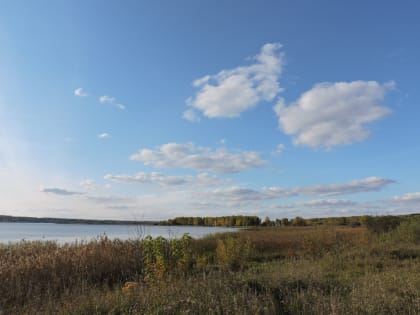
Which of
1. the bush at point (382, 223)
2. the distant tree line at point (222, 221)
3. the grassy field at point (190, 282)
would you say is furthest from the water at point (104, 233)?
the distant tree line at point (222, 221)

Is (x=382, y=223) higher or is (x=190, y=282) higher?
(x=382, y=223)

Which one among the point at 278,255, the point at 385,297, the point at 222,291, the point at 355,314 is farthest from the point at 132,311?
the point at 278,255

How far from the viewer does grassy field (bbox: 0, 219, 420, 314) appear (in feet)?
16.8

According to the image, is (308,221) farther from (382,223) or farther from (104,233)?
(104,233)

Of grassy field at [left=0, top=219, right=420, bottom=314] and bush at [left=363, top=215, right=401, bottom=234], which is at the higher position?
bush at [left=363, top=215, right=401, bottom=234]

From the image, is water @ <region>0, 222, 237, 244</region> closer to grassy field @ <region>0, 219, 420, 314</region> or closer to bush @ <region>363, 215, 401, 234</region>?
grassy field @ <region>0, 219, 420, 314</region>

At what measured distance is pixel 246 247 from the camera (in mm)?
16562

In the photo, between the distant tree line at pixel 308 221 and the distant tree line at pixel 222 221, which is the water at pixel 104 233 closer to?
the distant tree line at pixel 308 221

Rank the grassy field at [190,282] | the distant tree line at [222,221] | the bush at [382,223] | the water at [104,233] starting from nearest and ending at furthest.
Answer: the grassy field at [190,282]
the water at [104,233]
the bush at [382,223]
the distant tree line at [222,221]

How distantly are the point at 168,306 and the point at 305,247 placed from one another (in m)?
13.8

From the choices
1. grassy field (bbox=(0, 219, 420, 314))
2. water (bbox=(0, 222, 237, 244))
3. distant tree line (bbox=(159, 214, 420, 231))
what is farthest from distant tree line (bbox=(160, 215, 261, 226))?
grassy field (bbox=(0, 219, 420, 314))

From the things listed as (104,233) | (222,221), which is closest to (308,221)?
(222,221)

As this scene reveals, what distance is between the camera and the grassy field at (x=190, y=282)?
5105 millimetres

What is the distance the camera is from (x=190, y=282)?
22.2ft
